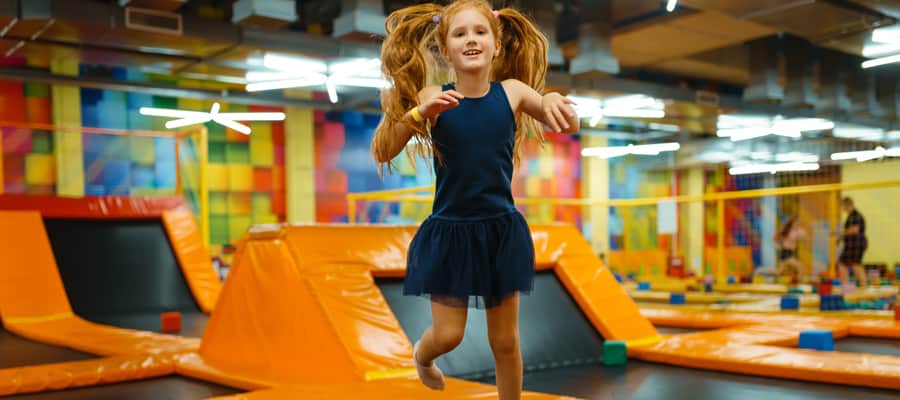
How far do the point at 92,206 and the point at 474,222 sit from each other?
5527mm

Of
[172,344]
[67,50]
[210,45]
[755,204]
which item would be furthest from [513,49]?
[755,204]

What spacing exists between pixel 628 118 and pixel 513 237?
405 inches

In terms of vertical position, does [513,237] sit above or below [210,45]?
below

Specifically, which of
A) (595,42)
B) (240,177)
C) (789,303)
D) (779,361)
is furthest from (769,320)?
(240,177)

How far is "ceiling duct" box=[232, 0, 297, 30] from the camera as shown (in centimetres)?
603

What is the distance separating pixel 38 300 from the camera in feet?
17.3

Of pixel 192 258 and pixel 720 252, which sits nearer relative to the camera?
pixel 192 258

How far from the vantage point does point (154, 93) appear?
909 cm

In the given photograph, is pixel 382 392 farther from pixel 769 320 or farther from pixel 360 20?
pixel 360 20

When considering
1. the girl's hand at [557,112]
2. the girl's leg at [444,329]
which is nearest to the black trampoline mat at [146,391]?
the girl's leg at [444,329]

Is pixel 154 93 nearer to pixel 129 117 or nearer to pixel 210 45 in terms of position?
pixel 129 117

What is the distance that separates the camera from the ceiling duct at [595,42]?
8.09 m

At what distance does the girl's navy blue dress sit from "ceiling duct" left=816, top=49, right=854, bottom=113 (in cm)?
1019

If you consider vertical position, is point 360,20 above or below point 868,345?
above
